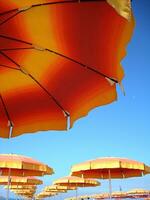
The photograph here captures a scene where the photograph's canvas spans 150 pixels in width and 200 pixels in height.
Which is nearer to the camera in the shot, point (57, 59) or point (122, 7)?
point (122, 7)

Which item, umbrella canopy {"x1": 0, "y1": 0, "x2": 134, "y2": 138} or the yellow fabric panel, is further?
umbrella canopy {"x1": 0, "y1": 0, "x2": 134, "y2": 138}

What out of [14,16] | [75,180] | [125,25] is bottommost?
[75,180]

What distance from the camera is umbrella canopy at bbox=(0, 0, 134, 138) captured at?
2.53 meters

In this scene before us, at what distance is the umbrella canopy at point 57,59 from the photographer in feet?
8.29

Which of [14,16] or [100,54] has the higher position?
[14,16]

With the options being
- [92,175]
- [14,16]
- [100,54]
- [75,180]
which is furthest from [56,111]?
[75,180]

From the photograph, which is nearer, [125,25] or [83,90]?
[125,25]

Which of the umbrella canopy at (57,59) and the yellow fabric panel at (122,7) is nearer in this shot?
the yellow fabric panel at (122,7)

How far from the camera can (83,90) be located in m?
3.46

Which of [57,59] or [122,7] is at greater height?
[57,59]

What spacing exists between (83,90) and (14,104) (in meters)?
1.00

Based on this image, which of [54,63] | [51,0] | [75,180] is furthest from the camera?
[75,180]

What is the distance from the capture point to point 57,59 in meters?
3.27

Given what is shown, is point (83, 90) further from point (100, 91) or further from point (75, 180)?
point (75, 180)
